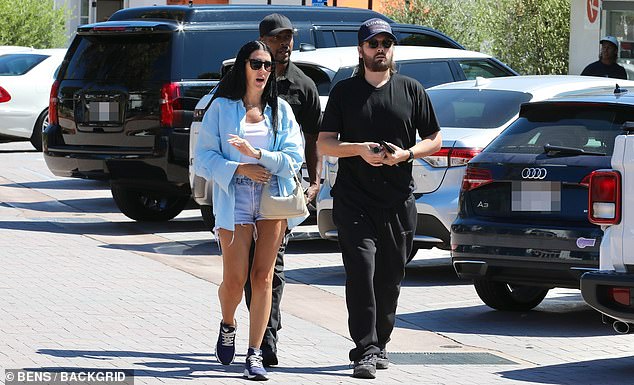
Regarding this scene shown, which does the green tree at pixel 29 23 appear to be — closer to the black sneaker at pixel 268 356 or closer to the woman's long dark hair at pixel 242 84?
the woman's long dark hair at pixel 242 84

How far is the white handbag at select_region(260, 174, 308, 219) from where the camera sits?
24.7 ft

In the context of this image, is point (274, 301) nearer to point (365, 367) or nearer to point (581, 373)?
point (365, 367)

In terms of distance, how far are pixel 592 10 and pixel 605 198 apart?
1783 centimetres

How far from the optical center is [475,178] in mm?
9477

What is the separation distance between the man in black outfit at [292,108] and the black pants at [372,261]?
35 centimetres

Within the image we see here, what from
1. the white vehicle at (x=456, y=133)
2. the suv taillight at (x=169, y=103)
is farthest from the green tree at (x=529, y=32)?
the white vehicle at (x=456, y=133)

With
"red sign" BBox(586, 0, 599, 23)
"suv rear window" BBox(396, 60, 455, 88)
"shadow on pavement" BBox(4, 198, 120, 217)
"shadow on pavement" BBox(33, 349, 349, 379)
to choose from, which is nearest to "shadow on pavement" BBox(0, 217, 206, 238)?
"shadow on pavement" BBox(4, 198, 120, 217)

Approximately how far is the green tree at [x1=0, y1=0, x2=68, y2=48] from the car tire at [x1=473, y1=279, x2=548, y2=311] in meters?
25.3

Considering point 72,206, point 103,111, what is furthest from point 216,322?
point 72,206

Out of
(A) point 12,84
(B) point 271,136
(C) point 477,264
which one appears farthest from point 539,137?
(A) point 12,84

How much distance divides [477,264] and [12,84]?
15075 millimetres

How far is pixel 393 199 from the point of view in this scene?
7.77m

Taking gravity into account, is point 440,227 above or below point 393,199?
below

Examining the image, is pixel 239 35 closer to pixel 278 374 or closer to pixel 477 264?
pixel 477 264
